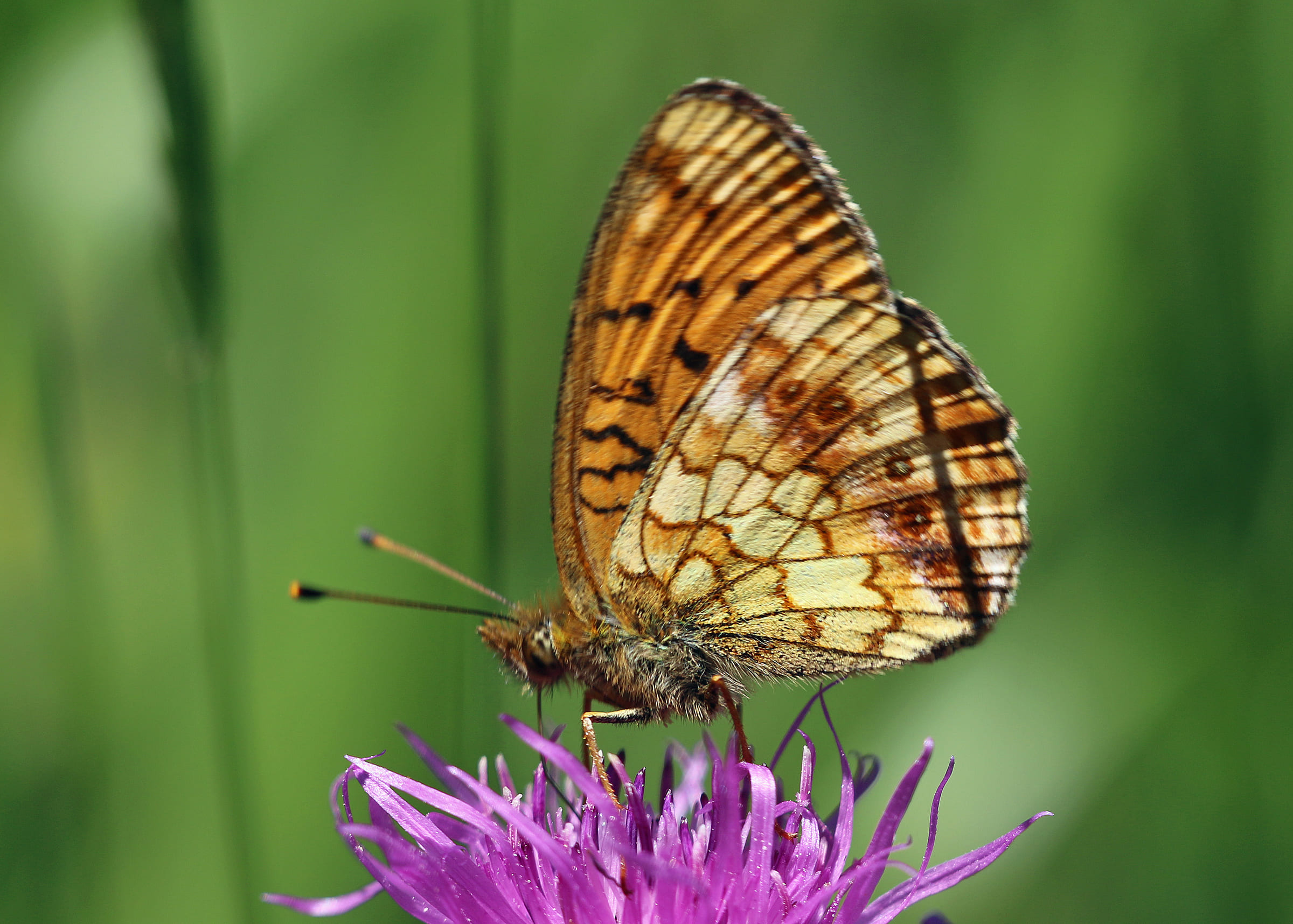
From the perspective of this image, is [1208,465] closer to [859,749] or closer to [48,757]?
[859,749]

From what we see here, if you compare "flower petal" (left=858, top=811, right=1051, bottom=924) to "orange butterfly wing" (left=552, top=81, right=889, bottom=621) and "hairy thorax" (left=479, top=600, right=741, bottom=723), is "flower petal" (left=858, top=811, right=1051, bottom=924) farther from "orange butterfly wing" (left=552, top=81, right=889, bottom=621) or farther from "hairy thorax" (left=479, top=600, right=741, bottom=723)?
"orange butterfly wing" (left=552, top=81, right=889, bottom=621)

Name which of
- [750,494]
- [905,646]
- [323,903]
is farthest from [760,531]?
[323,903]

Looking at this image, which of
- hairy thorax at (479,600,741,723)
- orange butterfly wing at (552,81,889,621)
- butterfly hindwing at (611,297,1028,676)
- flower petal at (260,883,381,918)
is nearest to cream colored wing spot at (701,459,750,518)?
butterfly hindwing at (611,297,1028,676)

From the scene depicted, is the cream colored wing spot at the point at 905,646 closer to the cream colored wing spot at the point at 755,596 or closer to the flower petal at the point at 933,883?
the cream colored wing spot at the point at 755,596

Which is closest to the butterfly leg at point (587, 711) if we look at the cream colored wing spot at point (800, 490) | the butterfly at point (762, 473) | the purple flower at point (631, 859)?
the butterfly at point (762, 473)

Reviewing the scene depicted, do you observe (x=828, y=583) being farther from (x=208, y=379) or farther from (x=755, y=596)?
(x=208, y=379)

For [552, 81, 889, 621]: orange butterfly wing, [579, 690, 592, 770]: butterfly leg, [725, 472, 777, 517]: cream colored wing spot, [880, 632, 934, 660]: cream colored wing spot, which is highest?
[552, 81, 889, 621]: orange butterfly wing
